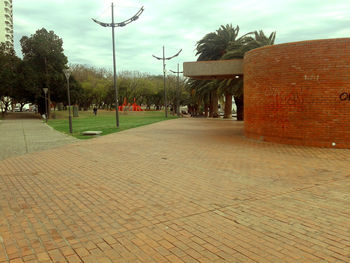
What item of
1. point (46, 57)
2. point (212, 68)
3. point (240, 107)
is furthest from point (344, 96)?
point (46, 57)

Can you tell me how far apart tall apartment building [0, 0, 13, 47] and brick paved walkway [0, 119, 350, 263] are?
351 ft

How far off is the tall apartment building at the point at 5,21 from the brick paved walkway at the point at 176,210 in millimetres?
106917

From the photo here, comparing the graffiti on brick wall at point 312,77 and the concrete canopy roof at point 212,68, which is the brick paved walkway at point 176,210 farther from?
the concrete canopy roof at point 212,68

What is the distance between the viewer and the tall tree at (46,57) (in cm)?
4350

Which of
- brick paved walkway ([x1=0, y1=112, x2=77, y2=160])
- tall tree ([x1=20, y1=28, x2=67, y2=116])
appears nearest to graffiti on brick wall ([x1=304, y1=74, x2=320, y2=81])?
brick paved walkway ([x1=0, y1=112, x2=77, y2=160])

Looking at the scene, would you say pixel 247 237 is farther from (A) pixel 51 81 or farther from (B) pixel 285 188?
(A) pixel 51 81

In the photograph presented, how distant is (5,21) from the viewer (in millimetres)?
100125

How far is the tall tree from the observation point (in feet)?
143

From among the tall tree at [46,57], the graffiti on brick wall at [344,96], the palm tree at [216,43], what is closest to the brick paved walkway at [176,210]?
the graffiti on brick wall at [344,96]

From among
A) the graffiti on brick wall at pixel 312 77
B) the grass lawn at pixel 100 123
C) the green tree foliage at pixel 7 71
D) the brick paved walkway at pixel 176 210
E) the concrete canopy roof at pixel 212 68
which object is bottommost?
the brick paved walkway at pixel 176 210

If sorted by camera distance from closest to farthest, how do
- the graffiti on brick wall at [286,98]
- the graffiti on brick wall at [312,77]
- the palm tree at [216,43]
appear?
the graffiti on brick wall at [312,77] → the graffiti on brick wall at [286,98] → the palm tree at [216,43]

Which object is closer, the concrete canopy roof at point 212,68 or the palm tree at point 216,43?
the concrete canopy roof at point 212,68

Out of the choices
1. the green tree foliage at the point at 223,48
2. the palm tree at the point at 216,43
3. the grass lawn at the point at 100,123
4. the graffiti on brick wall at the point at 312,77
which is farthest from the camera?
the palm tree at the point at 216,43

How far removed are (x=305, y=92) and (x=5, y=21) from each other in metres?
112
